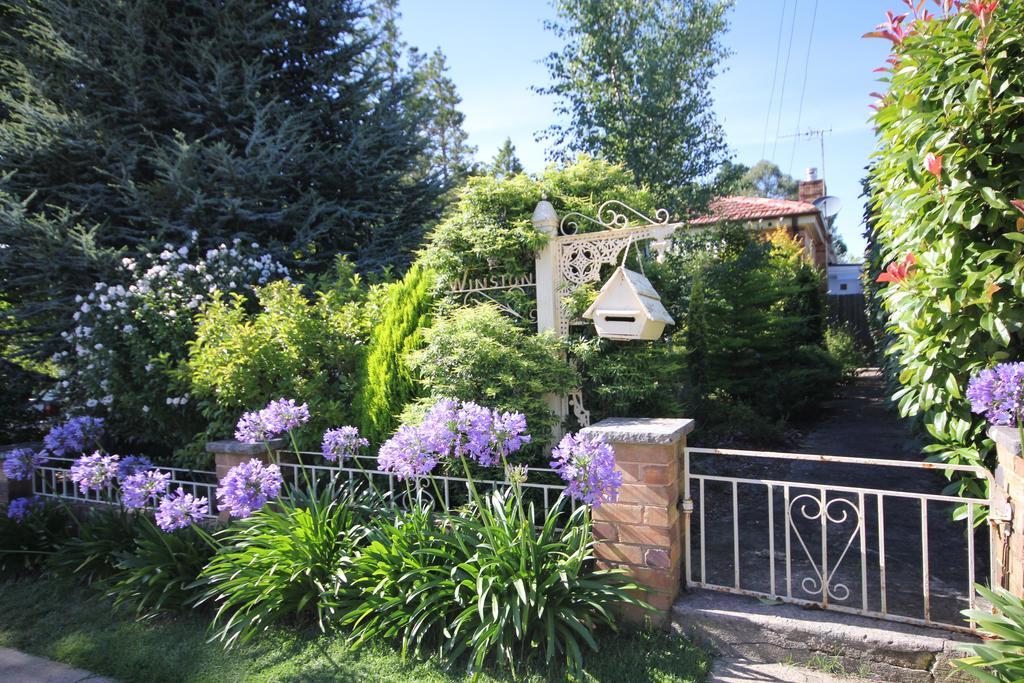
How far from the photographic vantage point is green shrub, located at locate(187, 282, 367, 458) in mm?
4484

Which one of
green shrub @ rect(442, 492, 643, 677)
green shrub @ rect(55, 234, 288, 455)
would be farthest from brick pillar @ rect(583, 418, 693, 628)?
green shrub @ rect(55, 234, 288, 455)

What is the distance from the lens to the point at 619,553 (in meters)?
3.10

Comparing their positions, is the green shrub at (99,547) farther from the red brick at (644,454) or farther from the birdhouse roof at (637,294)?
the birdhouse roof at (637,294)

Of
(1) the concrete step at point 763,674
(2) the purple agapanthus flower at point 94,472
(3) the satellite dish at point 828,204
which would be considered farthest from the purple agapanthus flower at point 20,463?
(3) the satellite dish at point 828,204

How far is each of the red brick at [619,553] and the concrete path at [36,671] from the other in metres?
2.45

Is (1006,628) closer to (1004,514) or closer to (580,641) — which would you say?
(1004,514)

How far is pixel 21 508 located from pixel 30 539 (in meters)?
0.26

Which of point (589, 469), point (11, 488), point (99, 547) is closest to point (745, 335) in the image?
point (589, 469)

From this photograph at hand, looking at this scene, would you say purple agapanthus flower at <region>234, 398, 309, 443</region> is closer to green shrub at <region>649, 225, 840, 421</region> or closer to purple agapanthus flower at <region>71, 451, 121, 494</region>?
purple agapanthus flower at <region>71, 451, 121, 494</region>

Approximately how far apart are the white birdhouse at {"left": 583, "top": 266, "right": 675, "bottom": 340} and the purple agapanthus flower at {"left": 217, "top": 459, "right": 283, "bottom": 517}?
2094 millimetres

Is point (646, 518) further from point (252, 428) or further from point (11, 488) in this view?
point (11, 488)

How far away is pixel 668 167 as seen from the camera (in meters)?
9.27

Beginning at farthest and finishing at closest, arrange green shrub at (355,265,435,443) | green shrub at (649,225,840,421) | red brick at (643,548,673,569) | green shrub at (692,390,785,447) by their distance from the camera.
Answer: green shrub at (649,225,840,421)
green shrub at (692,390,785,447)
green shrub at (355,265,435,443)
red brick at (643,548,673,569)

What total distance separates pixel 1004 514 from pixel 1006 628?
524mm
